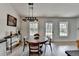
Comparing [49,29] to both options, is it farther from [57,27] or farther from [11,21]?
[11,21]

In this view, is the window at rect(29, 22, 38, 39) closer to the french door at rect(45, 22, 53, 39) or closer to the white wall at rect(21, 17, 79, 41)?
the white wall at rect(21, 17, 79, 41)

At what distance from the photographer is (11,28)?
7.14 ft

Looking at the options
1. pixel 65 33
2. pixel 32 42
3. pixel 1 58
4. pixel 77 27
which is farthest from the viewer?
pixel 32 42

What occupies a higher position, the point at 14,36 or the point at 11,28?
the point at 11,28

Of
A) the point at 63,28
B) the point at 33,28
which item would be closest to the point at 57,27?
the point at 63,28

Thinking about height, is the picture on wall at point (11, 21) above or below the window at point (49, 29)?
above

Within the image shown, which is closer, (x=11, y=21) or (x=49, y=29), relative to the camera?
(x=11, y=21)

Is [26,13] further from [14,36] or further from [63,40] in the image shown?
[63,40]

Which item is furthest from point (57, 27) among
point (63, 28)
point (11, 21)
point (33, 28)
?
point (11, 21)

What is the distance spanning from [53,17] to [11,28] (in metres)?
0.97

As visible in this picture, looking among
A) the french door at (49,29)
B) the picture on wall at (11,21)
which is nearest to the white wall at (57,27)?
the french door at (49,29)

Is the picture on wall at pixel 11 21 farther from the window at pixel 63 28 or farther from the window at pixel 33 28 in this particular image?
the window at pixel 63 28

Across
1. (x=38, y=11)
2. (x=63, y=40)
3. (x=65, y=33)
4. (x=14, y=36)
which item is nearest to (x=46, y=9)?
(x=38, y=11)

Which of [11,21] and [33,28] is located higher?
[11,21]
